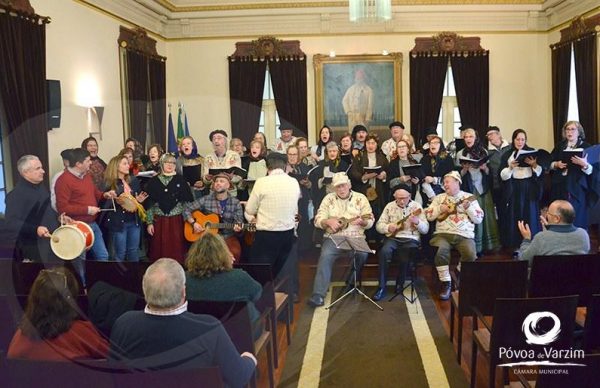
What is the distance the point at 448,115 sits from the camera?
1197 cm

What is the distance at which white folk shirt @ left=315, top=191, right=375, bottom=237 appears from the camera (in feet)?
21.1

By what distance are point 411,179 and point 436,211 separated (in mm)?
879

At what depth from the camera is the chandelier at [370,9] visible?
6898 millimetres

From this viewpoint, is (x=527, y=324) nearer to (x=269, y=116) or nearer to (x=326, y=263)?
(x=326, y=263)

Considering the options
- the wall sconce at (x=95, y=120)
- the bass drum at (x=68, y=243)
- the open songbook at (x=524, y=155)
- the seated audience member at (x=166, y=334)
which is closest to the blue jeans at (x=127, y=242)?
the bass drum at (x=68, y=243)

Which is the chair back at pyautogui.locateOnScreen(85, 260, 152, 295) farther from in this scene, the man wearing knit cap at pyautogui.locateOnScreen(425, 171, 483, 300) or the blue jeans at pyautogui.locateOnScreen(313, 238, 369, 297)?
the man wearing knit cap at pyautogui.locateOnScreen(425, 171, 483, 300)

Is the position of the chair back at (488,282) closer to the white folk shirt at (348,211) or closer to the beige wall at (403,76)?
the white folk shirt at (348,211)

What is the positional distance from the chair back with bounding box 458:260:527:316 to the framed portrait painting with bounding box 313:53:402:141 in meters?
7.43

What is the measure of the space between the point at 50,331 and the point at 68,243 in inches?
107

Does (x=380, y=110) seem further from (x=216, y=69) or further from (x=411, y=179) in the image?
(x=411, y=179)

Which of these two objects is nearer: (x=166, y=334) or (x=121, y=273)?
(x=166, y=334)

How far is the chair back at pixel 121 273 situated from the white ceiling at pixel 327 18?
7807mm

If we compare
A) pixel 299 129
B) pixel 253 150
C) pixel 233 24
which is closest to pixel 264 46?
pixel 233 24

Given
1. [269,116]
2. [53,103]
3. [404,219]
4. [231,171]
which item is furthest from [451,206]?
[269,116]
